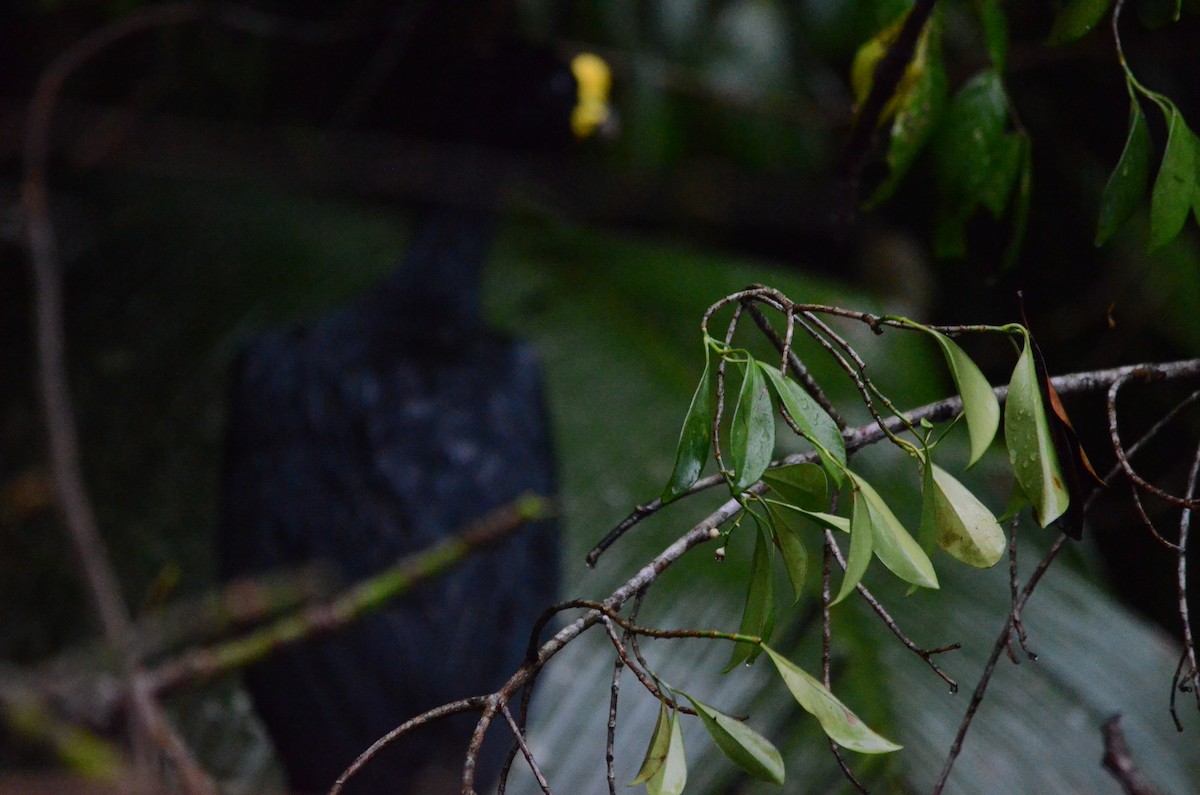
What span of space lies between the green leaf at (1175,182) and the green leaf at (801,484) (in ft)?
0.95

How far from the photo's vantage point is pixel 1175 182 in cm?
57

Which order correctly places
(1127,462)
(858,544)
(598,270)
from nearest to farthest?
1. (858,544)
2. (1127,462)
3. (598,270)

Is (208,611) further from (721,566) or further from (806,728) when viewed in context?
(721,566)

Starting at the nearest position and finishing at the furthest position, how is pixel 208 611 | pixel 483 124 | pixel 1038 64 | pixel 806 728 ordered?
1. pixel 208 611
2. pixel 806 728
3. pixel 1038 64
4. pixel 483 124

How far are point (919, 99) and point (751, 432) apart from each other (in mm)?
408

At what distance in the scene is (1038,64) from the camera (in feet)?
5.85

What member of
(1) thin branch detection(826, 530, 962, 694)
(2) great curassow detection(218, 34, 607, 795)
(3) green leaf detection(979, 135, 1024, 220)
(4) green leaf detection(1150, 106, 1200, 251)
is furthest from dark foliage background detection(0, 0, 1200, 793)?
(1) thin branch detection(826, 530, 962, 694)

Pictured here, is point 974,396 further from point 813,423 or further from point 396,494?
point 396,494

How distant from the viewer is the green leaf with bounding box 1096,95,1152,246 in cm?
61

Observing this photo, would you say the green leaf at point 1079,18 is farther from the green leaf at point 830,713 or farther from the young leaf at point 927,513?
the green leaf at point 830,713

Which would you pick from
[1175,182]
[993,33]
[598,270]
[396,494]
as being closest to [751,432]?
[1175,182]

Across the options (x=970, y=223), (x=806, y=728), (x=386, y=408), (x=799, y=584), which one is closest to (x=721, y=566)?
(x=806, y=728)

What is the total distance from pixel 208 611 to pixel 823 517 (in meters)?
0.38

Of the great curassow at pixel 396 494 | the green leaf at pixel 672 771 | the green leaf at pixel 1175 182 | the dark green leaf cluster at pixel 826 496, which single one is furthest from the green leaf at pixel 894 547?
the great curassow at pixel 396 494
